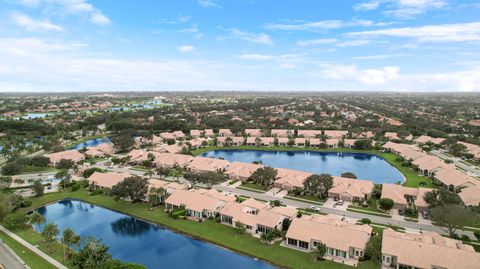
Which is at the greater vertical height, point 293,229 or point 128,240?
point 293,229

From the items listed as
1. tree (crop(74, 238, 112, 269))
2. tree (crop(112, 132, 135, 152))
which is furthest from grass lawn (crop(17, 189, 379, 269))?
tree (crop(112, 132, 135, 152))

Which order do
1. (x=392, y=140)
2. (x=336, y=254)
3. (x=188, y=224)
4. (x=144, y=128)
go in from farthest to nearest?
(x=144, y=128) < (x=392, y=140) < (x=188, y=224) < (x=336, y=254)

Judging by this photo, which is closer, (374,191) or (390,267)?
(390,267)

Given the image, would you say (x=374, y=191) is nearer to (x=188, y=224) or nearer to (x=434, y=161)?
(x=434, y=161)

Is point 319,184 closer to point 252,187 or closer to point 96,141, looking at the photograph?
point 252,187

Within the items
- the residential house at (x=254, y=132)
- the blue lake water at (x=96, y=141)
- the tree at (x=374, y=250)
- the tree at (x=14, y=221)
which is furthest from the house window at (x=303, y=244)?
the blue lake water at (x=96, y=141)

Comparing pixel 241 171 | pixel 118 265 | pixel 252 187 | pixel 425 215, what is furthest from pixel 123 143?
pixel 425 215

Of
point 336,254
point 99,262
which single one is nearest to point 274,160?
point 336,254
